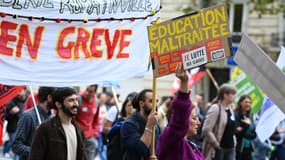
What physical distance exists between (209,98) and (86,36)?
80.2 ft

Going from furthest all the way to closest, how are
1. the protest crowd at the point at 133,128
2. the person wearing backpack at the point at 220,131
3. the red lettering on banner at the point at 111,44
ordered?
the person wearing backpack at the point at 220,131, the red lettering on banner at the point at 111,44, the protest crowd at the point at 133,128

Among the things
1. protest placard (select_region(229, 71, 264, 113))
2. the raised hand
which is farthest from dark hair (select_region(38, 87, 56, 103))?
protest placard (select_region(229, 71, 264, 113))

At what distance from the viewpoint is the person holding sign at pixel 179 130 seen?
559 cm

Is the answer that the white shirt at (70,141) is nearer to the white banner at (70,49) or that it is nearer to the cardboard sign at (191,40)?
the white banner at (70,49)

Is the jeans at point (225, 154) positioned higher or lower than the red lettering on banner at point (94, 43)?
lower

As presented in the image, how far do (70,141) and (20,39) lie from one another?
1099 millimetres

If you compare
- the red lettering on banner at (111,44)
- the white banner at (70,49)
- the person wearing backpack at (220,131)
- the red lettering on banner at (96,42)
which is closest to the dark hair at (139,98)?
the white banner at (70,49)

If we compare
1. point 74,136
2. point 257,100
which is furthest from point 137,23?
point 257,100

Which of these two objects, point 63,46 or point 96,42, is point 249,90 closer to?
point 96,42

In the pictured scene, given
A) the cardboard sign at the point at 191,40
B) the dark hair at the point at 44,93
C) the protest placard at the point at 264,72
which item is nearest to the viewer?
the protest placard at the point at 264,72

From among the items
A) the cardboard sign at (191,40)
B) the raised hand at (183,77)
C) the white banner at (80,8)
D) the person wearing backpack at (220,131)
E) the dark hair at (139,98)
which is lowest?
the person wearing backpack at (220,131)

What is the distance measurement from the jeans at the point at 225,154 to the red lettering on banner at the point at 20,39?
4283mm

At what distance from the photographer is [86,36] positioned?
7438 millimetres

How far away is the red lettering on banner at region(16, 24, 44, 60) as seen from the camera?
23.3 feet
